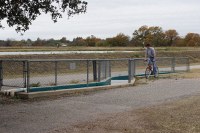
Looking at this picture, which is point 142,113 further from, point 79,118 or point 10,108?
point 10,108

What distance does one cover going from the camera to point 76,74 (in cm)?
1762

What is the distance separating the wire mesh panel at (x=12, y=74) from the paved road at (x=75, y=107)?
218cm

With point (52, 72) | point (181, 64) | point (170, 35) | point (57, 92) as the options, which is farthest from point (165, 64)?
point (170, 35)

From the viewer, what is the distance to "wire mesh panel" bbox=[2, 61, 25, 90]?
15750 mm

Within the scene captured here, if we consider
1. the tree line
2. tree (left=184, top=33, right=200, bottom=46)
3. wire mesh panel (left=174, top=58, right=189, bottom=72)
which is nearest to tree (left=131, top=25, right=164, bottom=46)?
the tree line

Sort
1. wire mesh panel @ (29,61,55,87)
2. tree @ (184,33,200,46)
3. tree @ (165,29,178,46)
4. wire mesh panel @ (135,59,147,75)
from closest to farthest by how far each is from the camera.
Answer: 1. wire mesh panel @ (29,61,55,87)
2. wire mesh panel @ (135,59,147,75)
3. tree @ (165,29,178,46)
4. tree @ (184,33,200,46)

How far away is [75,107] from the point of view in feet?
A: 41.5

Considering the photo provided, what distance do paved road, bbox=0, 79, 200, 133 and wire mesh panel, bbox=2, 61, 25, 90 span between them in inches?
85.7

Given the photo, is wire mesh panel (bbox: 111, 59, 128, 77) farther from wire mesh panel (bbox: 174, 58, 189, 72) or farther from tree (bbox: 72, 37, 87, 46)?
tree (bbox: 72, 37, 87, 46)

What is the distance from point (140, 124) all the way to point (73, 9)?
4.96 metres

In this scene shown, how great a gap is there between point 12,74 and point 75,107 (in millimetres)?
4618

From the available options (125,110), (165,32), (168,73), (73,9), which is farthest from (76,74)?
(165,32)

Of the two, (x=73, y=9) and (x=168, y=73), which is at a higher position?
(x=73, y=9)

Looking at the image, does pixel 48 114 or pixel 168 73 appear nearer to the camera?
pixel 48 114
